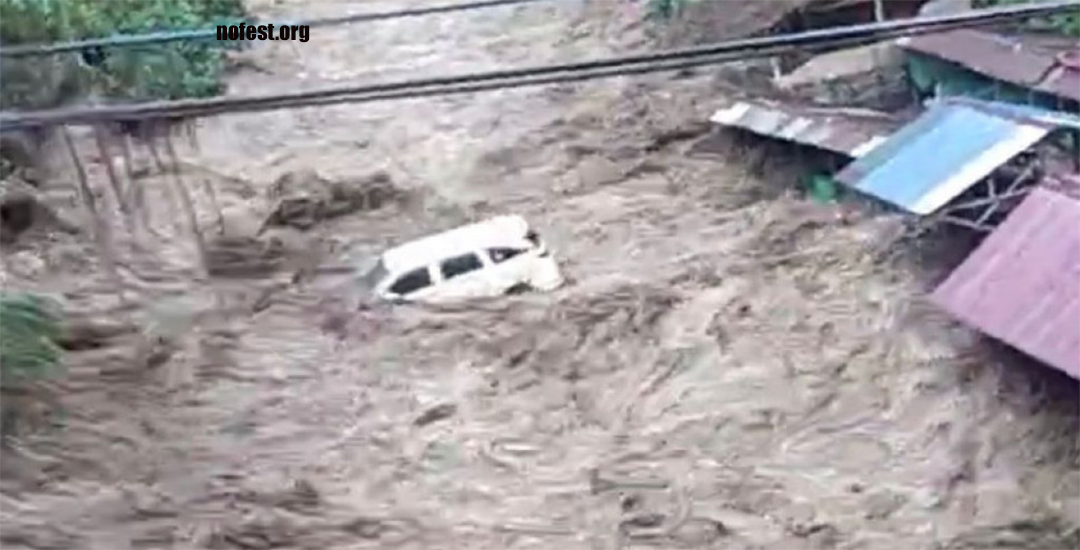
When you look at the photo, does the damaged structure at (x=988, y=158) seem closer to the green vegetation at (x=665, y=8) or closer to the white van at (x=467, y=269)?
the white van at (x=467, y=269)

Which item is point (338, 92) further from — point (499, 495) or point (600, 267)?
point (600, 267)

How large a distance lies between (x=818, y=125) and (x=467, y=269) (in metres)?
2.92

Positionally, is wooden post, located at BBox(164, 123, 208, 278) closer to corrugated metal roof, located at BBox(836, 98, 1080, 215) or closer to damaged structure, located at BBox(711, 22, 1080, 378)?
damaged structure, located at BBox(711, 22, 1080, 378)

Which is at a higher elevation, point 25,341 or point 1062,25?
point 25,341

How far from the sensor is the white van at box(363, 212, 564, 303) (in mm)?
11664

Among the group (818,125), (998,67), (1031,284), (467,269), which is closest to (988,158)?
(1031,284)

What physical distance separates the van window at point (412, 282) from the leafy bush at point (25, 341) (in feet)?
8.83

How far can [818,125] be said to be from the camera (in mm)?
12688

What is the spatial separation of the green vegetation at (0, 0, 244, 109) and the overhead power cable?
6.70 m

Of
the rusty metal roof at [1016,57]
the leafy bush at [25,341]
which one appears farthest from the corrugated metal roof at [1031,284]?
the leafy bush at [25,341]

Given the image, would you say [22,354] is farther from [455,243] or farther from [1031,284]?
[1031,284]

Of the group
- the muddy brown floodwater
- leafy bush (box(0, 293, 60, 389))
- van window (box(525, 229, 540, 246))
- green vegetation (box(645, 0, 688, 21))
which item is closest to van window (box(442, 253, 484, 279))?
the muddy brown floodwater

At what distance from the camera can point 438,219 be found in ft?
43.7

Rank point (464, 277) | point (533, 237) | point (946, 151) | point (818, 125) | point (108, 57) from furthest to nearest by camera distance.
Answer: point (108, 57)
point (818, 125)
point (533, 237)
point (464, 277)
point (946, 151)
